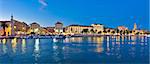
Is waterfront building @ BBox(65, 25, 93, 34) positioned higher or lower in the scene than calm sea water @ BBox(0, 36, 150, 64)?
higher

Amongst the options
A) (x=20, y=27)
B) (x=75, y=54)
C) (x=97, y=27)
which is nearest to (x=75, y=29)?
(x=97, y=27)

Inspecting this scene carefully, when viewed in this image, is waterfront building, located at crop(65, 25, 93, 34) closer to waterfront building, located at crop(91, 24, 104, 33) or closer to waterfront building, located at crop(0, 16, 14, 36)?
waterfront building, located at crop(91, 24, 104, 33)

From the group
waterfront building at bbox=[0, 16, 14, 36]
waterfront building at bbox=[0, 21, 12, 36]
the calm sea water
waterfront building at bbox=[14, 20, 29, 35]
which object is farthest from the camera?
waterfront building at bbox=[14, 20, 29, 35]

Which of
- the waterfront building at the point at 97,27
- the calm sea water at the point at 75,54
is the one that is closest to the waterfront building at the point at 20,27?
the waterfront building at the point at 97,27

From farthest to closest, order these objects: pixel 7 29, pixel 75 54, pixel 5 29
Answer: pixel 7 29, pixel 5 29, pixel 75 54

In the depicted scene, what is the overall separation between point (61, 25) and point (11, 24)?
22.4 m

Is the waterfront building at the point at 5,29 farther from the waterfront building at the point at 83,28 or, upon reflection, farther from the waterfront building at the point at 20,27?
the waterfront building at the point at 83,28

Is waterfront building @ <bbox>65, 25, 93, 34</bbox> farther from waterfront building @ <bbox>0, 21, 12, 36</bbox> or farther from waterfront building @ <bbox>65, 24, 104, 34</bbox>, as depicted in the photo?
waterfront building @ <bbox>0, 21, 12, 36</bbox>

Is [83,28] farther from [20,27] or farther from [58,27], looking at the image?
[20,27]

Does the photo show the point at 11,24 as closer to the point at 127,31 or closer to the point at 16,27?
the point at 16,27

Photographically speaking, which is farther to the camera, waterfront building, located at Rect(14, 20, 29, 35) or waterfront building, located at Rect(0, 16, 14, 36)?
waterfront building, located at Rect(14, 20, 29, 35)

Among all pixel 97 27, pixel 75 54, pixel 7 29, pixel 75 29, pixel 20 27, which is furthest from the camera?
pixel 97 27

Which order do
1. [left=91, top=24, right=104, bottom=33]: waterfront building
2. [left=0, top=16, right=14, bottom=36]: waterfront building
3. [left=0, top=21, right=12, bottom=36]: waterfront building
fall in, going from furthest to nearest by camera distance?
1. [left=91, top=24, right=104, bottom=33]: waterfront building
2. [left=0, top=16, right=14, bottom=36]: waterfront building
3. [left=0, top=21, right=12, bottom=36]: waterfront building

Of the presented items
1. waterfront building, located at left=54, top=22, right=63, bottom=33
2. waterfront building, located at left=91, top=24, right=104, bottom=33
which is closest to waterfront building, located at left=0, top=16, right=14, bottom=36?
waterfront building, located at left=54, top=22, right=63, bottom=33
